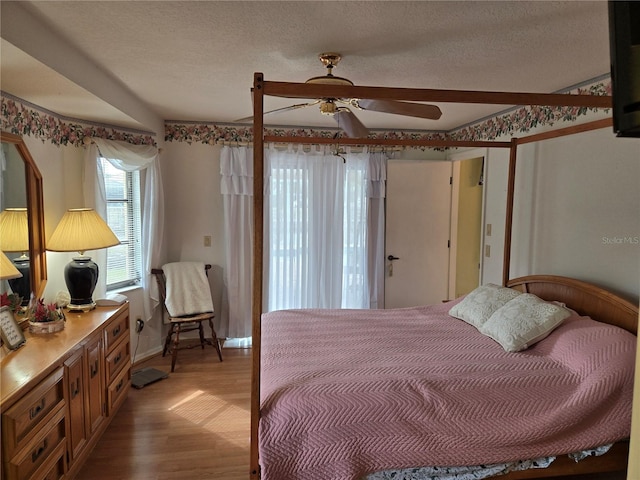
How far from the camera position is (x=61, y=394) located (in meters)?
1.95

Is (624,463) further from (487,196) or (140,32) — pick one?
(140,32)

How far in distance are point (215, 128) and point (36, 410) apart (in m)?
2.96

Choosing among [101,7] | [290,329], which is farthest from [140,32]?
[290,329]

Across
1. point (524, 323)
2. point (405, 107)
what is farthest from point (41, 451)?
point (524, 323)

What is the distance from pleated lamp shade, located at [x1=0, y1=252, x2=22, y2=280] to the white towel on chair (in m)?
1.53

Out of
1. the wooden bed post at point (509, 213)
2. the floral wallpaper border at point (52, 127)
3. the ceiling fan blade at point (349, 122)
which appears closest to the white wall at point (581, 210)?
the wooden bed post at point (509, 213)

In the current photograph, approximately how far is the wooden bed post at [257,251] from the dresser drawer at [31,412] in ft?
2.99

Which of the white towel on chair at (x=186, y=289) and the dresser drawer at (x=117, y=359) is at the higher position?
the white towel on chair at (x=186, y=289)

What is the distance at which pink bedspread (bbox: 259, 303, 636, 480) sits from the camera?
1.70 meters

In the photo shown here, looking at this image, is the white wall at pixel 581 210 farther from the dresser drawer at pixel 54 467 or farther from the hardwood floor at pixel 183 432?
the dresser drawer at pixel 54 467

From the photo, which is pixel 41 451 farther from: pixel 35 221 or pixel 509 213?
pixel 509 213

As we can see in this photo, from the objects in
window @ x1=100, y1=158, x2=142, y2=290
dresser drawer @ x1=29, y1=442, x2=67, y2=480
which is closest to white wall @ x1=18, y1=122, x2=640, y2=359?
window @ x1=100, y1=158, x2=142, y2=290

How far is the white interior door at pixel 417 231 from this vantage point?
412 cm

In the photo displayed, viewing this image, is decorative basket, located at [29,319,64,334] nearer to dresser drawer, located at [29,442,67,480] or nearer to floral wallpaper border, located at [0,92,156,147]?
dresser drawer, located at [29,442,67,480]
